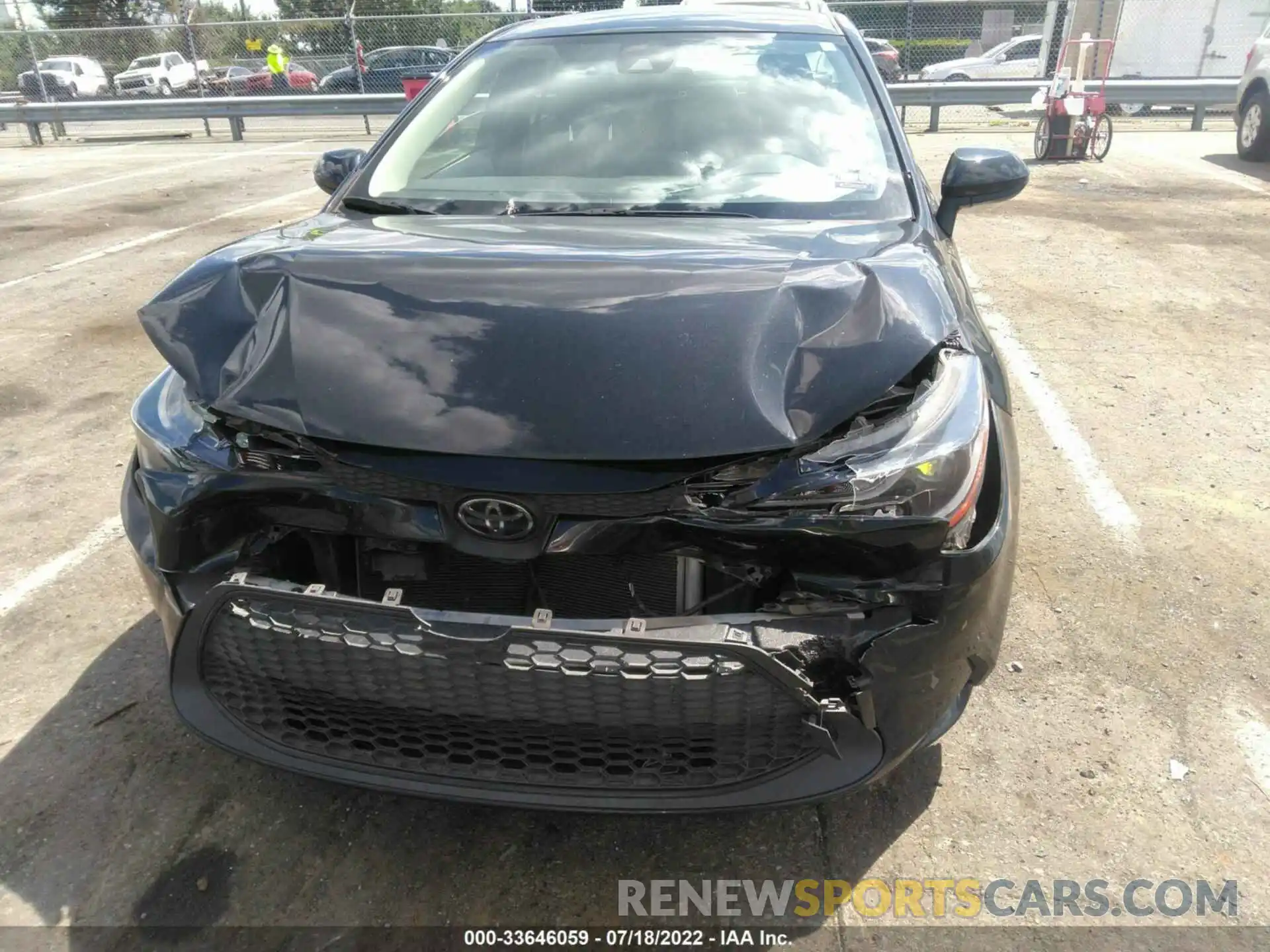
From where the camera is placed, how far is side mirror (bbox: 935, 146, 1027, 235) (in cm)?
300

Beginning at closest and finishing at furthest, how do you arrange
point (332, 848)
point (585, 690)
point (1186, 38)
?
point (585, 690) < point (332, 848) < point (1186, 38)

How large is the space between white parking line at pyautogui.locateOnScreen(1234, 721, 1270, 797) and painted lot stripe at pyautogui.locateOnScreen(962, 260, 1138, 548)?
939 millimetres

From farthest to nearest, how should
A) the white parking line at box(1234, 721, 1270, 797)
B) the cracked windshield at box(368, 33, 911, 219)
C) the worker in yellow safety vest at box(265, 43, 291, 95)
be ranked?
1. the worker in yellow safety vest at box(265, 43, 291, 95)
2. the cracked windshield at box(368, 33, 911, 219)
3. the white parking line at box(1234, 721, 1270, 797)

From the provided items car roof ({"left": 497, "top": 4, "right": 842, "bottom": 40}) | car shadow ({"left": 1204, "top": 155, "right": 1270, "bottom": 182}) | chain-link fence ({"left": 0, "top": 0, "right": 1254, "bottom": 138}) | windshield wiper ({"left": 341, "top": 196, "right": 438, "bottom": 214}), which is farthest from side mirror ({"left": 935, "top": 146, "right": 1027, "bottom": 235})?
chain-link fence ({"left": 0, "top": 0, "right": 1254, "bottom": 138})

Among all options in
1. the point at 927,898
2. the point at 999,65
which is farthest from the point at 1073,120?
the point at 927,898

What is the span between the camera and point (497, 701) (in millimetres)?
1733

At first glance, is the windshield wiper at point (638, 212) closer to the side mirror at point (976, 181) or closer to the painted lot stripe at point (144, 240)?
the side mirror at point (976, 181)

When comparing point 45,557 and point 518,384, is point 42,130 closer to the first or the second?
point 45,557

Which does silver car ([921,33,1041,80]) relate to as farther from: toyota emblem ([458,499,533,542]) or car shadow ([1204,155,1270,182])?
toyota emblem ([458,499,533,542])

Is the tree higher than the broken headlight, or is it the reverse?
the tree

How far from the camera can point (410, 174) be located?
3.00m

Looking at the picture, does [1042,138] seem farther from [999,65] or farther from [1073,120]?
[999,65]

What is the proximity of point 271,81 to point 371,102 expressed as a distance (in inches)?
309

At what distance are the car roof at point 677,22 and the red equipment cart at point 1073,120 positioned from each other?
892 centimetres
